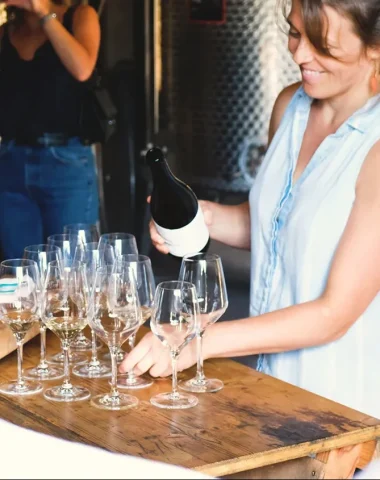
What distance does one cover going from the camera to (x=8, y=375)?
1.92 metres

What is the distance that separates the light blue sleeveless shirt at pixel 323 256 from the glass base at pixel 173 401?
477 millimetres

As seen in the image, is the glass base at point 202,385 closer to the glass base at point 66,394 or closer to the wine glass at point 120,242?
the glass base at point 66,394

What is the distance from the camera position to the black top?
370 cm

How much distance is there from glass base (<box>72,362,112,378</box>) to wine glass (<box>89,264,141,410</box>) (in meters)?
0.17

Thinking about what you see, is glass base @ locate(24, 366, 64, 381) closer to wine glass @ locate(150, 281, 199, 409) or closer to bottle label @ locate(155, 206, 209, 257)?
wine glass @ locate(150, 281, 199, 409)

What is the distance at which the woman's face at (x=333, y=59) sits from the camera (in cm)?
208

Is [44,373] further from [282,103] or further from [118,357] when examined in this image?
[282,103]

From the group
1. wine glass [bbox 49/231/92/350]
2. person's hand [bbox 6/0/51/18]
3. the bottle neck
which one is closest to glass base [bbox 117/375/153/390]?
wine glass [bbox 49/231/92/350]

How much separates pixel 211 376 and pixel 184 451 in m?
0.41

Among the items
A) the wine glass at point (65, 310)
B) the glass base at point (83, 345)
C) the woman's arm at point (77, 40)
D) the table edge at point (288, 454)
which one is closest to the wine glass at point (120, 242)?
the glass base at point (83, 345)

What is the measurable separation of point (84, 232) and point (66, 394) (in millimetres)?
584

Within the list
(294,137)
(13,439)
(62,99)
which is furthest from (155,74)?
(13,439)

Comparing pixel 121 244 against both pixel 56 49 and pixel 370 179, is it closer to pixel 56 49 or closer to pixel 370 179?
pixel 370 179

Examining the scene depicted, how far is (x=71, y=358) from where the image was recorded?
2.02 meters
